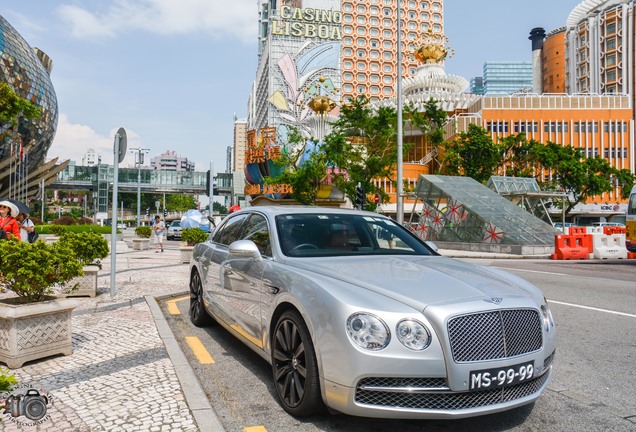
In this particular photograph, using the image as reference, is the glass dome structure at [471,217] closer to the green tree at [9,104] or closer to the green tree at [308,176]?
the green tree at [308,176]

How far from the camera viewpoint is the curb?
10.6ft

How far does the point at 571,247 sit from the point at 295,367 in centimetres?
1876

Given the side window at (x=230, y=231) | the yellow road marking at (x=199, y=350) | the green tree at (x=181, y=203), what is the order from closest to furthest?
the yellow road marking at (x=199, y=350)
the side window at (x=230, y=231)
the green tree at (x=181, y=203)

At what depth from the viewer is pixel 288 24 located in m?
105

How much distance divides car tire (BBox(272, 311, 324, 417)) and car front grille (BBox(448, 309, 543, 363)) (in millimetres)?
922

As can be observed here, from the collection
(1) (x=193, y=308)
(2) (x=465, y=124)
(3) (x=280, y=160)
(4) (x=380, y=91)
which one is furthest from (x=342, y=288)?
(4) (x=380, y=91)

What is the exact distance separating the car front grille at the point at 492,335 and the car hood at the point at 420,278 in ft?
0.50

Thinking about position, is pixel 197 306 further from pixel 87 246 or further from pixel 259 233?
pixel 87 246

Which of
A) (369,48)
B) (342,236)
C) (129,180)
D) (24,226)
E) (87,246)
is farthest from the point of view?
(369,48)

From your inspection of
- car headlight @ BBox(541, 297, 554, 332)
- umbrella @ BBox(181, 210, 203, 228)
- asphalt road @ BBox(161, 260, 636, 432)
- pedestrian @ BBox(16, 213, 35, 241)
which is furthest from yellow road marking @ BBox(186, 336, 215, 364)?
umbrella @ BBox(181, 210, 203, 228)

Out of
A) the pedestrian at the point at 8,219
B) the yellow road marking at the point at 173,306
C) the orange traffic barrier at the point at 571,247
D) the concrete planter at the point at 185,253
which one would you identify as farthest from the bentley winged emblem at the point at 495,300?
the orange traffic barrier at the point at 571,247

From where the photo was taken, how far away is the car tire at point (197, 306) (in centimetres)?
625

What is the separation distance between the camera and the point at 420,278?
340 centimetres

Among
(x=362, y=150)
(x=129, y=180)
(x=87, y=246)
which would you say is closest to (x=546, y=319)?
(x=87, y=246)
